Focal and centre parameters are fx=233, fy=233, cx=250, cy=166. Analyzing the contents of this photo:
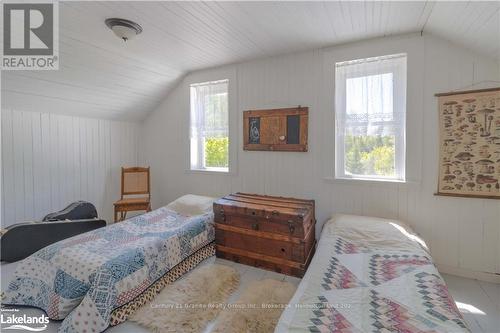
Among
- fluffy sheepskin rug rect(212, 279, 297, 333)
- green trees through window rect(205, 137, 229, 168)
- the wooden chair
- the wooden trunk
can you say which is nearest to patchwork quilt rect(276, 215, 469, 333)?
the wooden trunk

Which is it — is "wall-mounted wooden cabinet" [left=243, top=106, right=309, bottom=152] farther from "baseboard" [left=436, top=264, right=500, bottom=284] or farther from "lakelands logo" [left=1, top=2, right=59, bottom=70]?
"lakelands logo" [left=1, top=2, right=59, bottom=70]

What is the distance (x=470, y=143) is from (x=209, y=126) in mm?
2903

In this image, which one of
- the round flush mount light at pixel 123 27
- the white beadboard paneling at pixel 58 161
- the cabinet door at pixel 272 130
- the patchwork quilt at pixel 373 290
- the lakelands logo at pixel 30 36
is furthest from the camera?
the cabinet door at pixel 272 130

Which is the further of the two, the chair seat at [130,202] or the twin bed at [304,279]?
the chair seat at [130,202]

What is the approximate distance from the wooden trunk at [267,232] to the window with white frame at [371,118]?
0.69m

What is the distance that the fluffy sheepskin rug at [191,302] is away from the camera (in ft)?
5.26

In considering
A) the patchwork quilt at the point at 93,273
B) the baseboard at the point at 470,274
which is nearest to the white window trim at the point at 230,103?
the patchwork quilt at the point at 93,273

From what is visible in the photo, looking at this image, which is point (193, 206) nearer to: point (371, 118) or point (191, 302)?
point (191, 302)

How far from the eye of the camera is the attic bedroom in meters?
1.61

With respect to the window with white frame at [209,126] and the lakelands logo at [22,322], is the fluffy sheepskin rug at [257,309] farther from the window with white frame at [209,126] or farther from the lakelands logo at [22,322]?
the window with white frame at [209,126]

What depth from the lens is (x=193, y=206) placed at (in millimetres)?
2953

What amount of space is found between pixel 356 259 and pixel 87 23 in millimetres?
2956

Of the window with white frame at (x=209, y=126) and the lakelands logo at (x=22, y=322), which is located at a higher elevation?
the window with white frame at (x=209, y=126)

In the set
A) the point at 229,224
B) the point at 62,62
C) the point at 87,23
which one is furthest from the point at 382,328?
the point at 62,62
